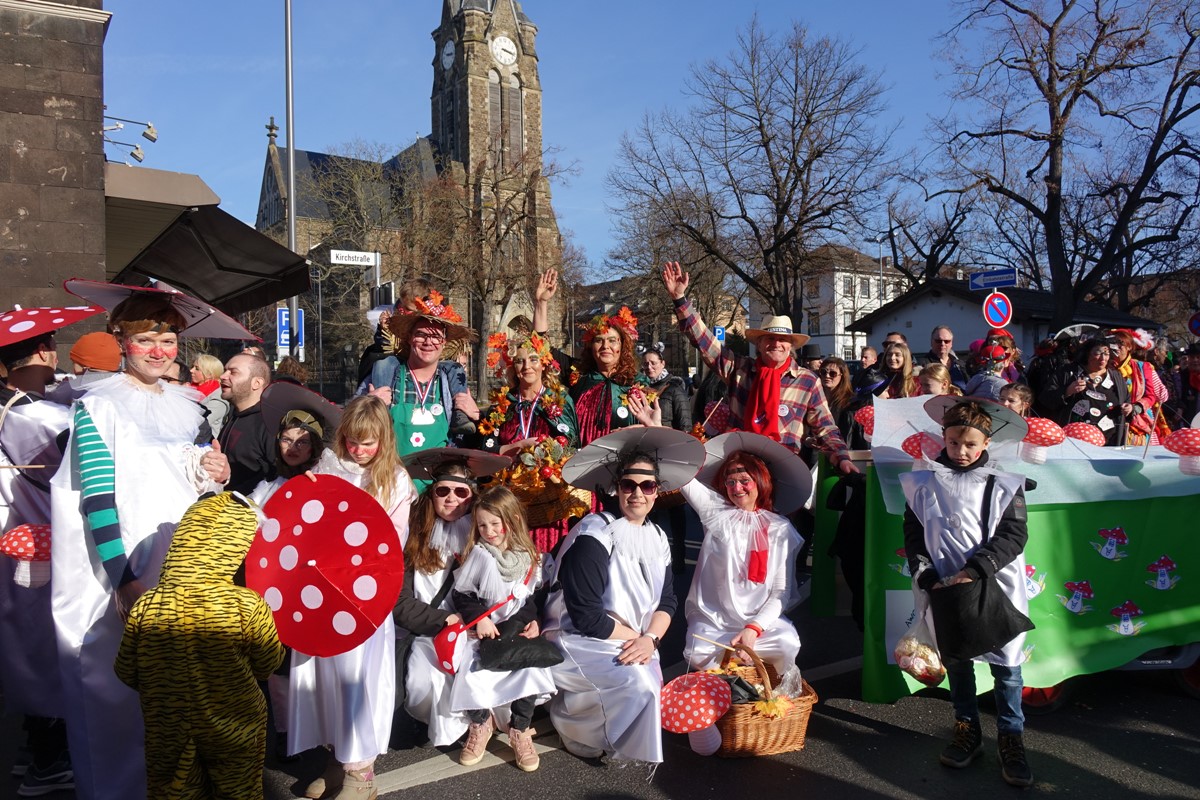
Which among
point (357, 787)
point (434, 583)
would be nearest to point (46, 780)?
point (357, 787)

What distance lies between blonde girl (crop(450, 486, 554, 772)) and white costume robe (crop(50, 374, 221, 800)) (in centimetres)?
124

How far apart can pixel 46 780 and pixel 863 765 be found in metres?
3.36

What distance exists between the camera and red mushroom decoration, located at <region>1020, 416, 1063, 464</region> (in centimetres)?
406

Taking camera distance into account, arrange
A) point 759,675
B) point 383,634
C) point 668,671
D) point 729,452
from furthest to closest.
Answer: point 668,671 → point 729,452 → point 759,675 → point 383,634

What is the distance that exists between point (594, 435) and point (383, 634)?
6.10ft

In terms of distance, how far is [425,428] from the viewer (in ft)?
15.4

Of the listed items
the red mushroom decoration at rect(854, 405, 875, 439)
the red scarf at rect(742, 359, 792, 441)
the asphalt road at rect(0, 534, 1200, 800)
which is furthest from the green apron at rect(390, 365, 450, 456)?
the red mushroom decoration at rect(854, 405, 875, 439)

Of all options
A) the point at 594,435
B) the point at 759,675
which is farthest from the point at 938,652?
the point at 594,435

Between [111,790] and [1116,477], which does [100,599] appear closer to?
[111,790]

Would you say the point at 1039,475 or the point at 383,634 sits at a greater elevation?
the point at 1039,475

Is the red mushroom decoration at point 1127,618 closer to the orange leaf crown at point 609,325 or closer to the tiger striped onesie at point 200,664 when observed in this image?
the orange leaf crown at point 609,325

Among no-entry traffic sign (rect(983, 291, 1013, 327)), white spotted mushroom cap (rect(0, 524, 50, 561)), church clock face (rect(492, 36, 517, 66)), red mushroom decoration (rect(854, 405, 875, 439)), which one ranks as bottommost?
white spotted mushroom cap (rect(0, 524, 50, 561))

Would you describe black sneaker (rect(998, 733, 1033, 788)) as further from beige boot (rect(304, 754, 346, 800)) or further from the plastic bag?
beige boot (rect(304, 754, 346, 800))

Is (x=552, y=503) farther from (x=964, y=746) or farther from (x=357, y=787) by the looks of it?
(x=964, y=746)
